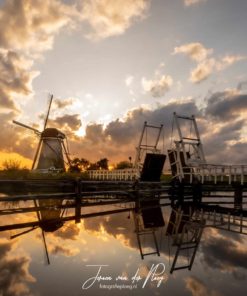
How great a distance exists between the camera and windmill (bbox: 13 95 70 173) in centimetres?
5234

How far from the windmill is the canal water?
43.1 metres

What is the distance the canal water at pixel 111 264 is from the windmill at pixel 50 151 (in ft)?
141

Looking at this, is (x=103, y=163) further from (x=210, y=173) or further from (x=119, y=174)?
(x=210, y=173)

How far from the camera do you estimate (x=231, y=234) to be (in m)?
10.1

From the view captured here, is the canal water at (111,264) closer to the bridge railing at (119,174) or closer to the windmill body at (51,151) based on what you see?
the bridge railing at (119,174)

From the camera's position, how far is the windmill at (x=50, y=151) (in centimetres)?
5234

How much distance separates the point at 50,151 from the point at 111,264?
48.7m

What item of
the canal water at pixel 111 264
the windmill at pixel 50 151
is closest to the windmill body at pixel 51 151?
the windmill at pixel 50 151

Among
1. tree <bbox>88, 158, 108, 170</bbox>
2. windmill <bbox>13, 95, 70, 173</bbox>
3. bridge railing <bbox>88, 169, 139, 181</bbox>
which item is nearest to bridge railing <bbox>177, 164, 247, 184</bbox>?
bridge railing <bbox>88, 169, 139, 181</bbox>

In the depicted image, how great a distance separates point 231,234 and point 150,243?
3500 millimetres

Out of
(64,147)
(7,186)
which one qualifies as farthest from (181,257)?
(64,147)

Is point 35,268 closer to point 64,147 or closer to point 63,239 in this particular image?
point 63,239

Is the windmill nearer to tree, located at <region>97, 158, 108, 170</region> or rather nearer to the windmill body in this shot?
the windmill body

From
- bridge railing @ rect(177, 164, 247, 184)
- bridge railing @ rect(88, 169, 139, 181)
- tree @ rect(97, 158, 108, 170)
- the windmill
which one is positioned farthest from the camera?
tree @ rect(97, 158, 108, 170)
